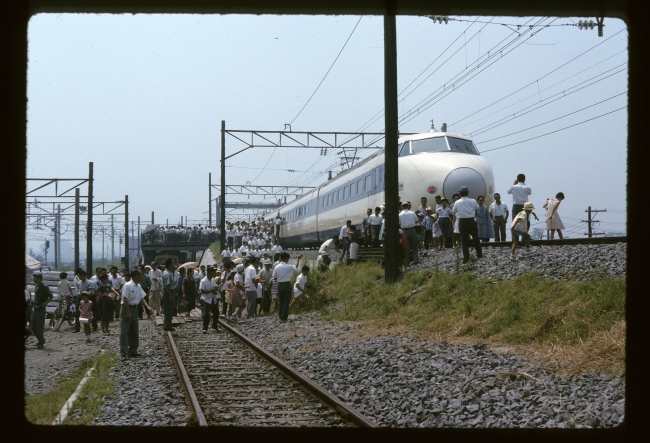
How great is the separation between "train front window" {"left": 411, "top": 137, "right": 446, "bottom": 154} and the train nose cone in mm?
1355

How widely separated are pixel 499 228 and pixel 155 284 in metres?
10.3

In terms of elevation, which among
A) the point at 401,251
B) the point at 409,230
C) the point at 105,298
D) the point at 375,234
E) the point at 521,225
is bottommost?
the point at 105,298

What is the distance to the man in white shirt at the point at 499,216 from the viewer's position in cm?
1941

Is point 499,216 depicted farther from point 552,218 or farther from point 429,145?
point 429,145

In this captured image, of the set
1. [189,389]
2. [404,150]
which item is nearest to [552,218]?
[404,150]

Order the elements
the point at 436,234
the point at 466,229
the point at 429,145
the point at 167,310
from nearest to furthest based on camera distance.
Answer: the point at 466,229
the point at 167,310
the point at 436,234
the point at 429,145

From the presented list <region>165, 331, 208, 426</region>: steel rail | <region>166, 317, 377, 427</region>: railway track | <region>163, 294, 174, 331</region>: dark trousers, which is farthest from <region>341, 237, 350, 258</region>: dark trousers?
<region>165, 331, 208, 426</region>: steel rail

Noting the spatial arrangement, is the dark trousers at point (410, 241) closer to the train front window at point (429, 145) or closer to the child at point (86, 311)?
the train front window at point (429, 145)

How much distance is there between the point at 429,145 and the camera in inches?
882

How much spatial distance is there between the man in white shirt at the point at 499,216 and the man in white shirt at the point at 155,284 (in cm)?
965

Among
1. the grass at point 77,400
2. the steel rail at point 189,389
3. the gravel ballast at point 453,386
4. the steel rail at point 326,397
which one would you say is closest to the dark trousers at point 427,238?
the gravel ballast at point 453,386

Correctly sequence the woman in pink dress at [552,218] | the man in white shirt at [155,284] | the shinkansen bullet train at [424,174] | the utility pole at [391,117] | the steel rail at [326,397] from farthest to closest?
the man in white shirt at [155,284] → the shinkansen bullet train at [424,174] → the utility pole at [391,117] → the woman in pink dress at [552,218] → the steel rail at [326,397]

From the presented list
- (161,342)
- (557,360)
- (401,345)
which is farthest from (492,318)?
(161,342)

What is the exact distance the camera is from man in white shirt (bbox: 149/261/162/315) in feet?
70.4
